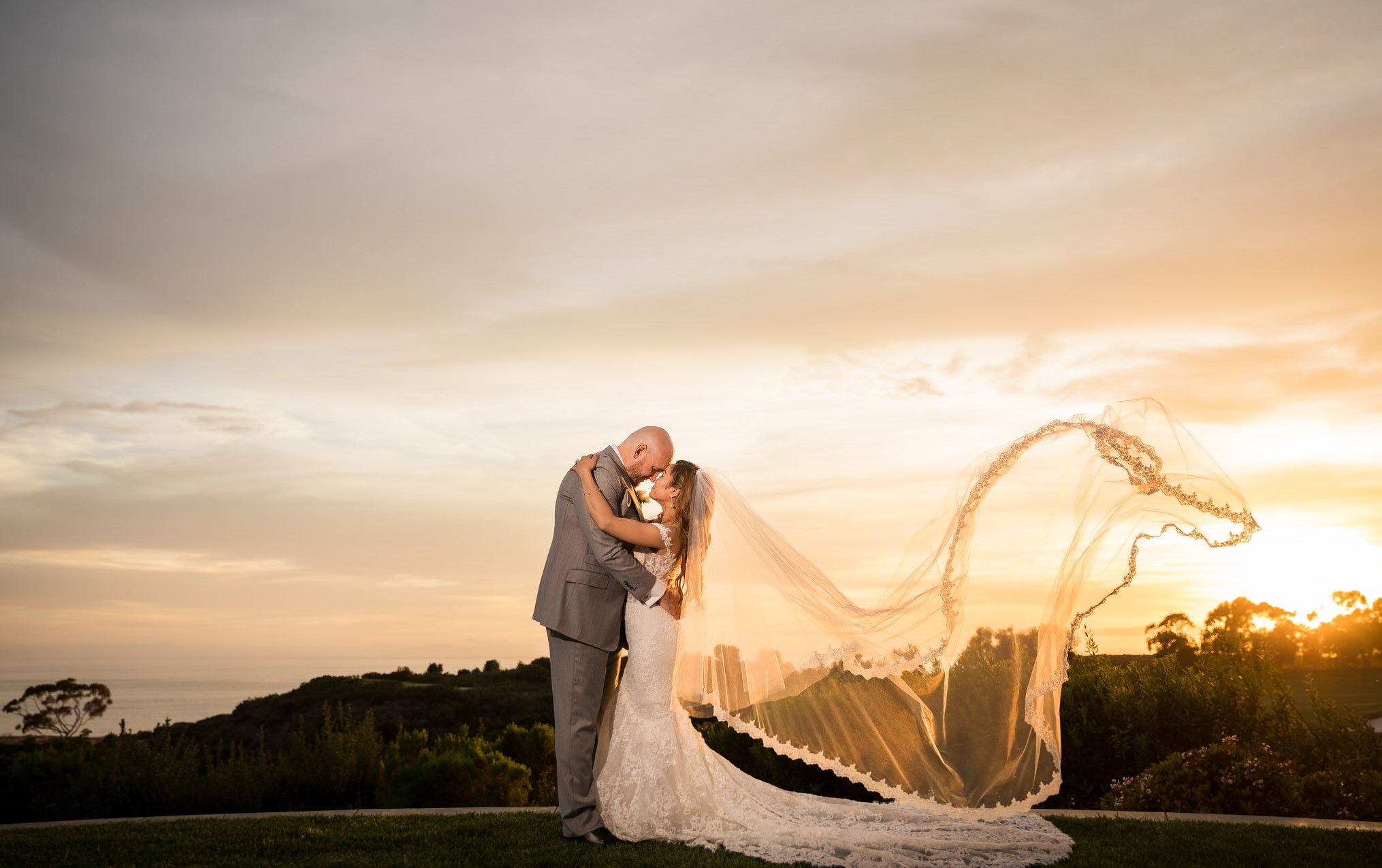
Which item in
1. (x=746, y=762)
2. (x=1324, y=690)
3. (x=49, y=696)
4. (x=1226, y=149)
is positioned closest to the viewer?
(x=746, y=762)

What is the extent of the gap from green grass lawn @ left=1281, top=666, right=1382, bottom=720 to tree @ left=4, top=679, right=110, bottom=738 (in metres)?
23.2

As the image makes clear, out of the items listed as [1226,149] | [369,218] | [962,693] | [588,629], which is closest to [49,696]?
[369,218]

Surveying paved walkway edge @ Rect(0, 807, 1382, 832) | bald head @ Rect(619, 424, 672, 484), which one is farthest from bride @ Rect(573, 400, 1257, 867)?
paved walkway edge @ Rect(0, 807, 1382, 832)

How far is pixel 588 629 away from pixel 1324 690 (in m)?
13.9

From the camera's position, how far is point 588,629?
5883 millimetres

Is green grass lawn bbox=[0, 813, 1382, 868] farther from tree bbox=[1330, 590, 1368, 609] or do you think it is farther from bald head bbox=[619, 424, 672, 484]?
tree bbox=[1330, 590, 1368, 609]

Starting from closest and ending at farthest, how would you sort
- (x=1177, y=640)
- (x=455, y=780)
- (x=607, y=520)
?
(x=607, y=520) < (x=455, y=780) < (x=1177, y=640)

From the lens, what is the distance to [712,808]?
5.84 meters

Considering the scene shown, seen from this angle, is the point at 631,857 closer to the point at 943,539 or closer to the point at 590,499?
the point at 590,499

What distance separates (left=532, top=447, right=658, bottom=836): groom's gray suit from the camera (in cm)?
581

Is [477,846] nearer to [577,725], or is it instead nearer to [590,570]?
[577,725]

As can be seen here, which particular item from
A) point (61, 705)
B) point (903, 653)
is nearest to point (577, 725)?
point (903, 653)

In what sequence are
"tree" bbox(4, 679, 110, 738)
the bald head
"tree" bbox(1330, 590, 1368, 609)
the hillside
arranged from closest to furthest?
the bald head < "tree" bbox(1330, 590, 1368, 609) < the hillside < "tree" bbox(4, 679, 110, 738)

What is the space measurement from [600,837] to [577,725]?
710mm
